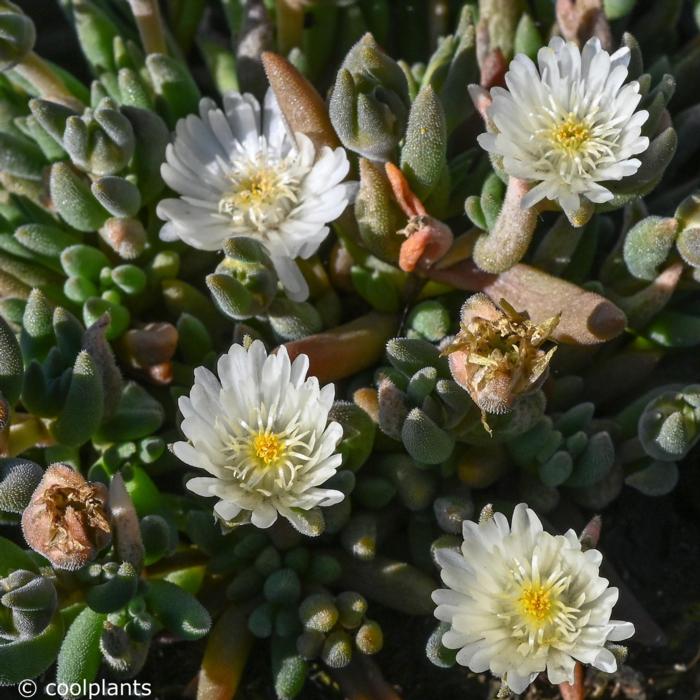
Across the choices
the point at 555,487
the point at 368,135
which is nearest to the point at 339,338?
the point at 368,135

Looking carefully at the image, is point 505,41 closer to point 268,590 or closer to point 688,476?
point 688,476

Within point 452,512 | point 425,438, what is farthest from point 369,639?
point 425,438

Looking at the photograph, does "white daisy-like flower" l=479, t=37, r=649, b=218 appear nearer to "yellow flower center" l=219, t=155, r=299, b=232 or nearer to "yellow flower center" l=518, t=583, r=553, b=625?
"yellow flower center" l=219, t=155, r=299, b=232

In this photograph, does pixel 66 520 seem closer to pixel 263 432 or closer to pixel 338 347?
pixel 263 432

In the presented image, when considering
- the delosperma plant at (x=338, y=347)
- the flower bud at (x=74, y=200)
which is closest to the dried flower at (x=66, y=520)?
the delosperma plant at (x=338, y=347)

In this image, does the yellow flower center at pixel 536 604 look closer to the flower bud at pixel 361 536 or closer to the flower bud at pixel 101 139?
the flower bud at pixel 361 536

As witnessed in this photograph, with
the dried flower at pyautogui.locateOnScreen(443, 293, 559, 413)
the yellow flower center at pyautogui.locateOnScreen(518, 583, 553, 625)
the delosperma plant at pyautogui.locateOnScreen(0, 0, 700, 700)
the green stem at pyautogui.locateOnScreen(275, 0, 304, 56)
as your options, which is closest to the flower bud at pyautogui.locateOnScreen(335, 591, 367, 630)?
the delosperma plant at pyautogui.locateOnScreen(0, 0, 700, 700)
